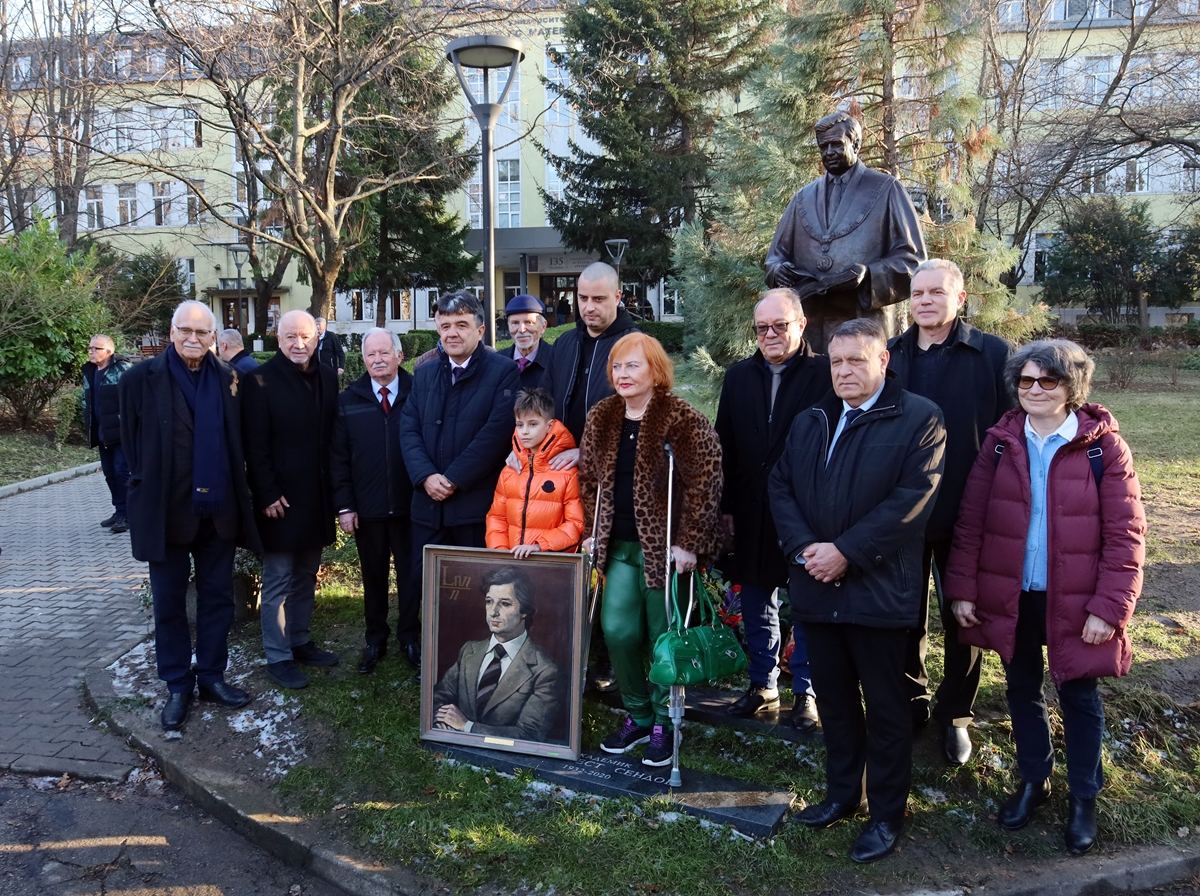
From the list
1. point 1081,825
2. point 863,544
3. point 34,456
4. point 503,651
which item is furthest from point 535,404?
point 34,456

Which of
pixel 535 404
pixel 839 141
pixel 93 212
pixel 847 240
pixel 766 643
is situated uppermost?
pixel 93 212

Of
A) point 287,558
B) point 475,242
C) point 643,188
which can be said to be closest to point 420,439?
point 287,558

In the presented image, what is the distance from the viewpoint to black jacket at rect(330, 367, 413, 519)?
496 cm

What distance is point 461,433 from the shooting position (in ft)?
15.2

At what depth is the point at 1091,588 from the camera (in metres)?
3.21

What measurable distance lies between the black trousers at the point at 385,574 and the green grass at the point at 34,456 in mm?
9201

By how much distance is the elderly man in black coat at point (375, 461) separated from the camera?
4.98 m

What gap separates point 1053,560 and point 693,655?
55.2 inches

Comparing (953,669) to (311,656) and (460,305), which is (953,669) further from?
(311,656)

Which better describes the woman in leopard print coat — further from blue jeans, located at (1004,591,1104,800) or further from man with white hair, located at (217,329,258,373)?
man with white hair, located at (217,329,258,373)

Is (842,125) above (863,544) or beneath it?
above

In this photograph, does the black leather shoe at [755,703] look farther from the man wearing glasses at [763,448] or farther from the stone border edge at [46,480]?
the stone border edge at [46,480]

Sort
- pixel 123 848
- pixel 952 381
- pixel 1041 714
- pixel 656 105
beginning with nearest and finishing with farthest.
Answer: pixel 1041 714 → pixel 123 848 → pixel 952 381 → pixel 656 105

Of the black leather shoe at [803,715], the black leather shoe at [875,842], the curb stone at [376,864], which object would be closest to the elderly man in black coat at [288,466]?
the curb stone at [376,864]
